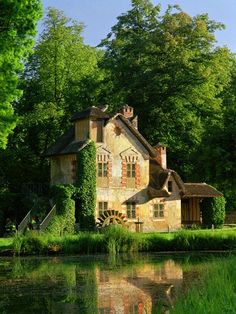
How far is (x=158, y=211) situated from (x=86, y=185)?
6568 millimetres

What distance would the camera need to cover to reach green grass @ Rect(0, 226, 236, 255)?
2844 cm

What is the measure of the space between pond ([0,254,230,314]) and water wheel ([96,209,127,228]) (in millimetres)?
12070

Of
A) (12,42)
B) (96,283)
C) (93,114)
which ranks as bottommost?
(96,283)

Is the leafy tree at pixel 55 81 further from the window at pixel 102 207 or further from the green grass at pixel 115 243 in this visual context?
the green grass at pixel 115 243

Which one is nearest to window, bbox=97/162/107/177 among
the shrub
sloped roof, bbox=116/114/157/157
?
sloped roof, bbox=116/114/157/157

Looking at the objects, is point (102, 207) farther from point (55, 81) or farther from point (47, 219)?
point (55, 81)

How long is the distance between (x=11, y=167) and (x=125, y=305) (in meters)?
32.1

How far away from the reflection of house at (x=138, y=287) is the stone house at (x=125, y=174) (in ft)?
57.1

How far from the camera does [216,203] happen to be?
44469 mm

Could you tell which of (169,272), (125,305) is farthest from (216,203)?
(125,305)

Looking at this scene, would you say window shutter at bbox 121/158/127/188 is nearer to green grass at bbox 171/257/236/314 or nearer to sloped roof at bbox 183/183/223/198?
sloped roof at bbox 183/183/223/198

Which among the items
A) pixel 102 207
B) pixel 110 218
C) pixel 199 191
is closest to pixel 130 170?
pixel 102 207

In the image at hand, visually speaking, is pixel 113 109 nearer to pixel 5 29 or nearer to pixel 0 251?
pixel 0 251

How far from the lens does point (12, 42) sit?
21016 millimetres
